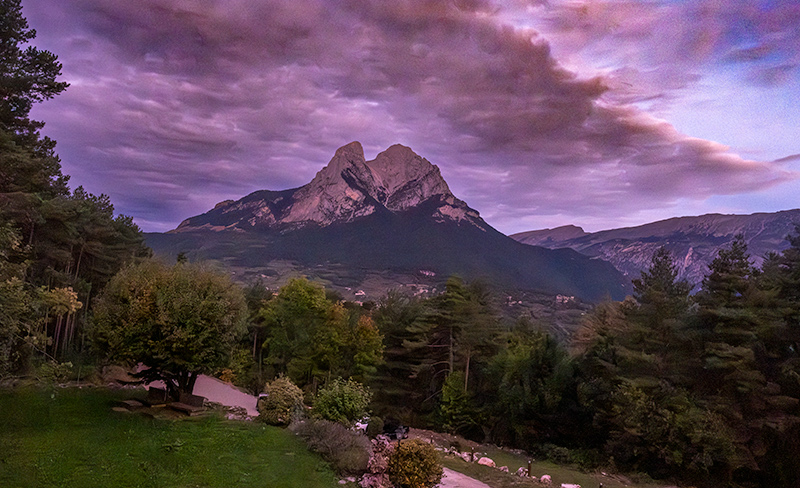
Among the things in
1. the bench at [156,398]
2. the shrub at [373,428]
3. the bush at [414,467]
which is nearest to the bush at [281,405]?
the shrub at [373,428]

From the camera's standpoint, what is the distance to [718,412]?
2205cm

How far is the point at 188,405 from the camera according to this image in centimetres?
1803

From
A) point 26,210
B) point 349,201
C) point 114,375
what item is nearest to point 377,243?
point 349,201

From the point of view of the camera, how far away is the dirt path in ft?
47.9

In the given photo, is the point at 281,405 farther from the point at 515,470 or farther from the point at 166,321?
the point at 515,470

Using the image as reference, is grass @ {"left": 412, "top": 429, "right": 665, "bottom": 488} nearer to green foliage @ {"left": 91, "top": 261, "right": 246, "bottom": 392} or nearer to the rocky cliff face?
green foliage @ {"left": 91, "top": 261, "right": 246, "bottom": 392}

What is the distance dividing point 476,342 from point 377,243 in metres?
128

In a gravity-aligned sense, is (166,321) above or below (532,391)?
above

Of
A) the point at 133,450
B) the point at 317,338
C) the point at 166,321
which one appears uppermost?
the point at 166,321

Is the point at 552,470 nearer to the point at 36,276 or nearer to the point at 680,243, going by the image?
the point at 36,276

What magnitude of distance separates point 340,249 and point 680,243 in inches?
5088

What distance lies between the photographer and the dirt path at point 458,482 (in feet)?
47.9

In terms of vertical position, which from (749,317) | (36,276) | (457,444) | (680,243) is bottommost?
(457,444)

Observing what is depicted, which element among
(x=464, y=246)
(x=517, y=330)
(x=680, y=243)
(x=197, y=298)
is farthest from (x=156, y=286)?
(x=680, y=243)
